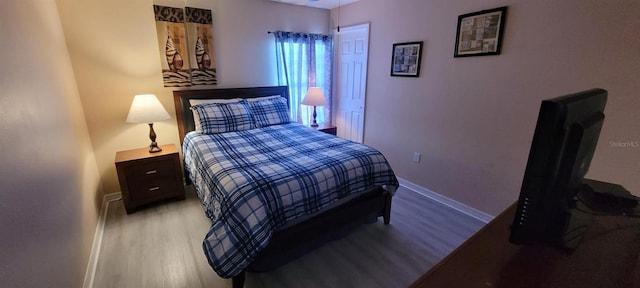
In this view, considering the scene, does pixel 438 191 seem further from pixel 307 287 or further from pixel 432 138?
pixel 307 287

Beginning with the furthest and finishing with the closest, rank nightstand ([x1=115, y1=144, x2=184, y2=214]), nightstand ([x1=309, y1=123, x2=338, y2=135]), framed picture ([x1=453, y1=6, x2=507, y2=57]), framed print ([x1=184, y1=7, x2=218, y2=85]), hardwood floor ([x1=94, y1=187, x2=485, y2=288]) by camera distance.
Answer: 1. nightstand ([x1=309, y1=123, x2=338, y2=135])
2. framed print ([x1=184, y1=7, x2=218, y2=85])
3. nightstand ([x1=115, y1=144, x2=184, y2=214])
4. framed picture ([x1=453, y1=6, x2=507, y2=57])
5. hardwood floor ([x1=94, y1=187, x2=485, y2=288])

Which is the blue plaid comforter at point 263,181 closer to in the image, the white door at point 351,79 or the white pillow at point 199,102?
the white pillow at point 199,102

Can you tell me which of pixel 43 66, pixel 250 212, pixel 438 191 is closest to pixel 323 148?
pixel 250 212

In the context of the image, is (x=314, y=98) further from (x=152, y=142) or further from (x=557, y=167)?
(x=557, y=167)

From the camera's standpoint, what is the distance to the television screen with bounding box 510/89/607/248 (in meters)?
0.69

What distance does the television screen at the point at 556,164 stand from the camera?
0.69m

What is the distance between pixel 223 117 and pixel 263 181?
1501mm

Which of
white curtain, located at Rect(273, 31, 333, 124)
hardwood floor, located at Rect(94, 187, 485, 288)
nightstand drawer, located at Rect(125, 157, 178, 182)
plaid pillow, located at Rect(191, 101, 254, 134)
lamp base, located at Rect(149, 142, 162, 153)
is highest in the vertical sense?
white curtain, located at Rect(273, 31, 333, 124)

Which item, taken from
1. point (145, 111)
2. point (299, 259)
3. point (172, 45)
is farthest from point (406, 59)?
point (145, 111)

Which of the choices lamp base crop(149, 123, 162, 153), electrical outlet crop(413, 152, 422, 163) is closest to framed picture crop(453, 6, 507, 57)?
electrical outlet crop(413, 152, 422, 163)

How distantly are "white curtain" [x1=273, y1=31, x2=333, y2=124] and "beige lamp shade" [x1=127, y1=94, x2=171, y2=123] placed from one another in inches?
63.0

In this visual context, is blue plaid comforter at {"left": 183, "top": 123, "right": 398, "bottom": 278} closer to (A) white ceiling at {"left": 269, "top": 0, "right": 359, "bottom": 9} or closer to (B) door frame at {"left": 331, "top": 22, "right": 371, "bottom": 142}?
(B) door frame at {"left": 331, "top": 22, "right": 371, "bottom": 142}

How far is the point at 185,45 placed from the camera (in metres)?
2.95

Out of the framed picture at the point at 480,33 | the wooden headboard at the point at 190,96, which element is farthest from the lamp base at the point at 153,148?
the framed picture at the point at 480,33
